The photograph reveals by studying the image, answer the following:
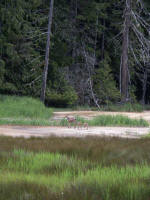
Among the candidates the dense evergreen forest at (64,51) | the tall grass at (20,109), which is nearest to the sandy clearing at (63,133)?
the tall grass at (20,109)

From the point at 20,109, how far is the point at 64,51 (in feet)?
38.8

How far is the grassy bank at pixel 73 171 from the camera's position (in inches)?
184

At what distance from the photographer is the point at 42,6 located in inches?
1303

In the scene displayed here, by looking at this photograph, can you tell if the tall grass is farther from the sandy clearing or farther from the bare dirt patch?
the sandy clearing

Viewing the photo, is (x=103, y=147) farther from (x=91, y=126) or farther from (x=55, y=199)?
(x=91, y=126)

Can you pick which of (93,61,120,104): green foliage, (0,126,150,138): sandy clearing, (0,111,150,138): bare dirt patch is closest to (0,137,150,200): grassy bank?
Answer: (0,126,150,138): sandy clearing

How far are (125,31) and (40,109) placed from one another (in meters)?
11.8

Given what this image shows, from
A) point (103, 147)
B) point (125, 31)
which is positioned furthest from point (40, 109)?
point (103, 147)

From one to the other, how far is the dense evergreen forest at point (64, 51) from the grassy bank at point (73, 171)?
1982 centimetres

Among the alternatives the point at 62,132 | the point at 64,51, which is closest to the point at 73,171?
the point at 62,132

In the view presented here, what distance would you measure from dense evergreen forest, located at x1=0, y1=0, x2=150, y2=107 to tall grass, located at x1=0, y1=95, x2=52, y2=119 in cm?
347

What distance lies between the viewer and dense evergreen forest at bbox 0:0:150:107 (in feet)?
94.8

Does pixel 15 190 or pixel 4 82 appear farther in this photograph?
pixel 4 82

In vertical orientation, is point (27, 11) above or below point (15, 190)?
above
